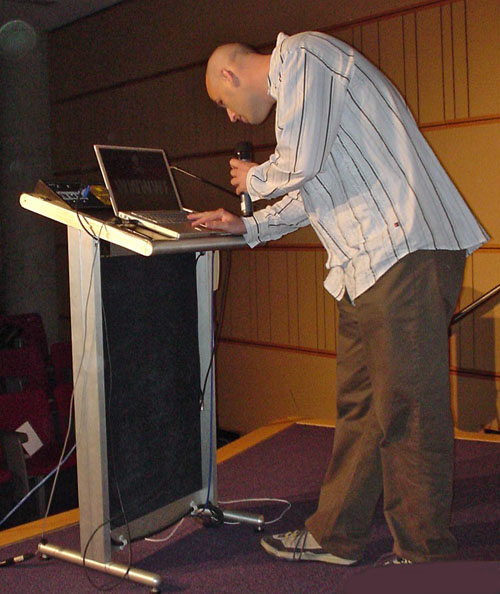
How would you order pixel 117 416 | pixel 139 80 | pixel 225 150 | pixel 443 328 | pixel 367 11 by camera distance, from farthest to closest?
1. pixel 139 80
2. pixel 225 150
3. pixel 367 11
4. pixel 117 416
5. pixel 443 328

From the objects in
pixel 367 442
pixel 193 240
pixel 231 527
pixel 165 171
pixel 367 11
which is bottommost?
pixel 231 527

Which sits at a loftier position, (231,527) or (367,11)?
(367,11)

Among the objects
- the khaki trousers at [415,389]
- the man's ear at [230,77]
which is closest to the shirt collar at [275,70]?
the man's ear at [230,77]

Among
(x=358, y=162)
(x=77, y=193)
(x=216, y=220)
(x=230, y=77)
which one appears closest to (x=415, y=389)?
(x=358, y=162)

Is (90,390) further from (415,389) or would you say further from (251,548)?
(415,389)

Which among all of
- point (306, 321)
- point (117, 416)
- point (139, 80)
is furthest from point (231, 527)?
point (139, 80)

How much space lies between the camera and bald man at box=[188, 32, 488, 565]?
164 cm

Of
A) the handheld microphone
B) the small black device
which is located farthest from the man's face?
the small black device

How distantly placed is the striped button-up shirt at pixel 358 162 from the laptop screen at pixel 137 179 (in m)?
0.41

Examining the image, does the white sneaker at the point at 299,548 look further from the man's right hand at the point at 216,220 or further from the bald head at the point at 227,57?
the bald head at the point at 227,57

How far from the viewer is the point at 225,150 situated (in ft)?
16.7

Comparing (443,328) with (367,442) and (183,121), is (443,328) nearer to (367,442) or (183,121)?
(367,442)

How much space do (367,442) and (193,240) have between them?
0.67 m

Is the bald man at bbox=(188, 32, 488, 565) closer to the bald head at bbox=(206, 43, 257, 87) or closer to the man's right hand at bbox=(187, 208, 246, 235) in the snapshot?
the bald head at bbox=(206, 43, 257, 87)
